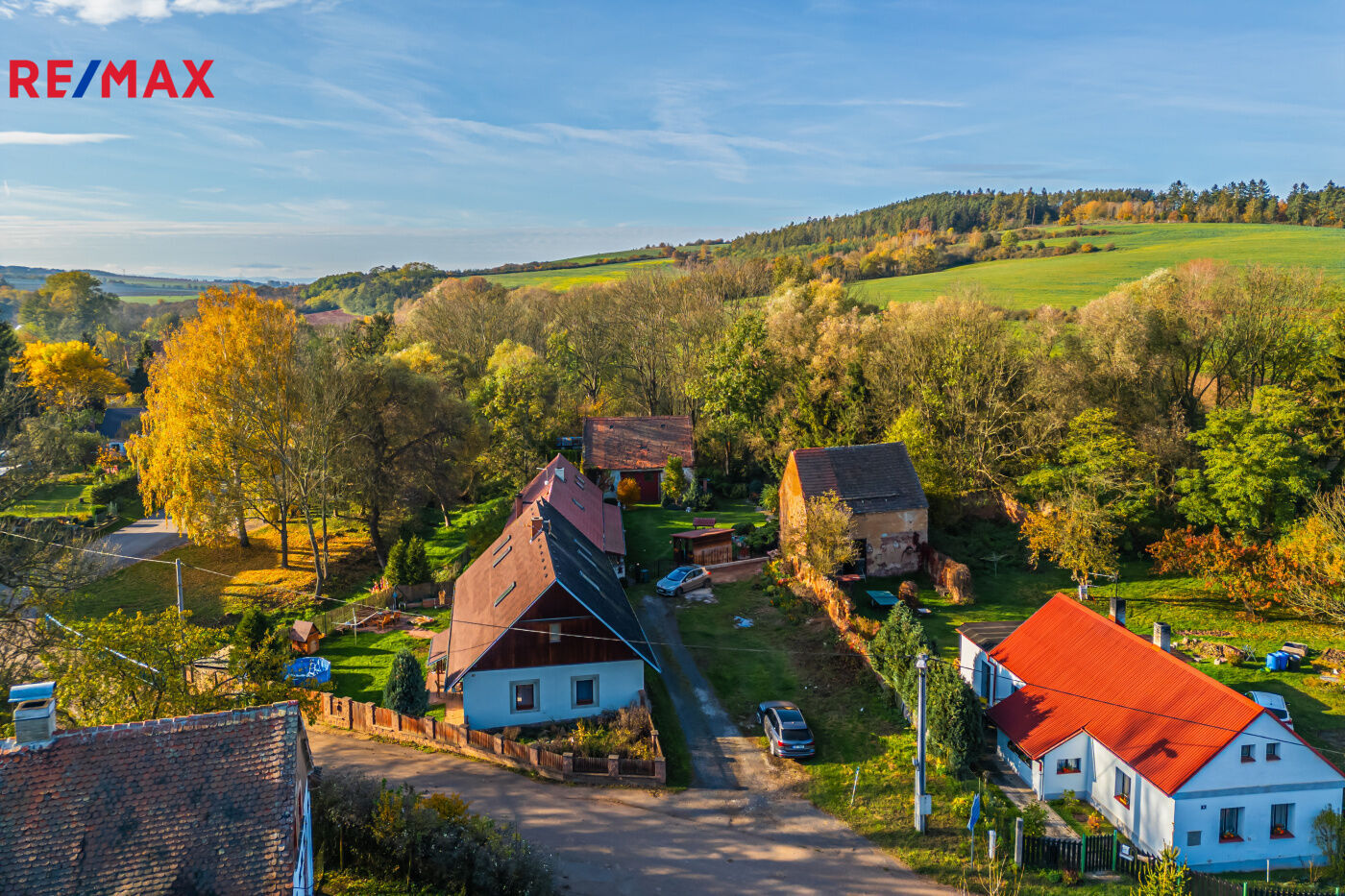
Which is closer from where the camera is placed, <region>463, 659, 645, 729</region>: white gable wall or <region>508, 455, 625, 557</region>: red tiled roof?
<region>463, 659, 645, 729</region>: white gable wall

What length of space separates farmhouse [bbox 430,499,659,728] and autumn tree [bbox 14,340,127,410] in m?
65.4

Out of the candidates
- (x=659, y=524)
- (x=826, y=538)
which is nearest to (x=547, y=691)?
(x=826, y=538)

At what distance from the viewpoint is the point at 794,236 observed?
13200 cm

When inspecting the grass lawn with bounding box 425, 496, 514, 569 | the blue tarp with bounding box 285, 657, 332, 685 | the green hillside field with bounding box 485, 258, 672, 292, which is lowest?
the blue tarp with bounding box 285, 657, 332, 685

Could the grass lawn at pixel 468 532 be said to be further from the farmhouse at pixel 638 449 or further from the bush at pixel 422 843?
the bush at pixel 422 843

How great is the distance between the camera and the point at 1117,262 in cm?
8100

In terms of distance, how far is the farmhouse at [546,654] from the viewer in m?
26.0

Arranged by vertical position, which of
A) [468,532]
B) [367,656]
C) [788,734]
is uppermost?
[468,532]

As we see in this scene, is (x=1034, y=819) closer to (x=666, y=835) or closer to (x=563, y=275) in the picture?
(x=666, y=835)

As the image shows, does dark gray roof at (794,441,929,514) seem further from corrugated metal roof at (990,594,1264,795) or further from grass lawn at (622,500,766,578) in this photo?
corrugated metal roof at (990,594,1264,795)

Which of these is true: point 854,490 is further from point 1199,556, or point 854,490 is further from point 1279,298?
point 1279,298

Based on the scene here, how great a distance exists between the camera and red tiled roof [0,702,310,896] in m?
13.2

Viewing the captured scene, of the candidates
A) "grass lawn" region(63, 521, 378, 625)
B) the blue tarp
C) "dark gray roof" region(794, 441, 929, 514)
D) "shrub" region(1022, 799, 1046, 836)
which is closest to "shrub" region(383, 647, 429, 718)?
the blue tarp

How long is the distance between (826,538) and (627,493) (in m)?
21.8
